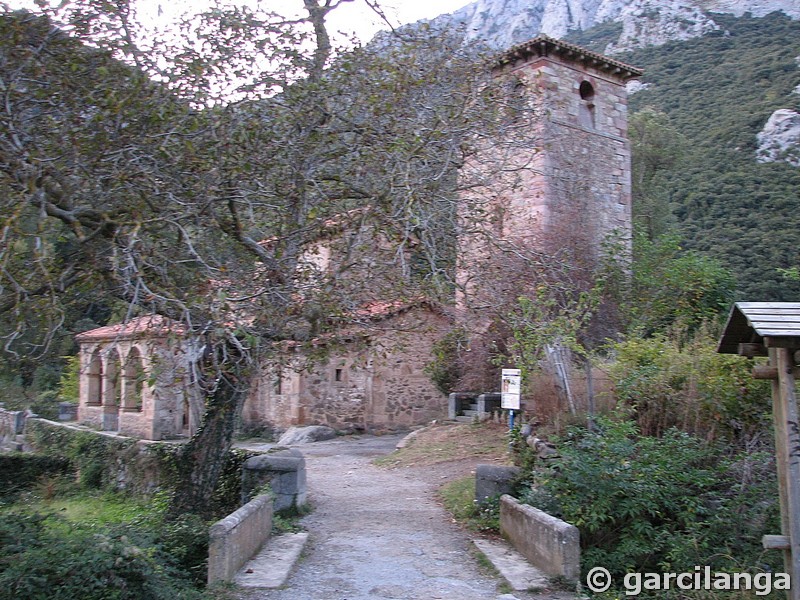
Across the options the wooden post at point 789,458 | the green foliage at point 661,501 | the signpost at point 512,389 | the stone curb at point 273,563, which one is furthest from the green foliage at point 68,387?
the wooden post at point 789,458

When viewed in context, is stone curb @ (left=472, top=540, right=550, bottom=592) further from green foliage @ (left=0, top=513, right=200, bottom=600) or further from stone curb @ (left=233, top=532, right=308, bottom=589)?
green foliage @ (left=0, top=513, right=200, bottom=600)

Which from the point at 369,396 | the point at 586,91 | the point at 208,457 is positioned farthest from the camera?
the point at 369,396

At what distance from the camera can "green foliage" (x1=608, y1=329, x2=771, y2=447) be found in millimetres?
8039

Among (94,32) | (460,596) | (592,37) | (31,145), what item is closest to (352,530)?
(460,596)

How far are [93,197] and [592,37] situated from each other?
58.3 meters

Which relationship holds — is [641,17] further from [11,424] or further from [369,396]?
[11,424]

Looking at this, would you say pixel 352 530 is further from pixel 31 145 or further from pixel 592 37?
pixel 592 37

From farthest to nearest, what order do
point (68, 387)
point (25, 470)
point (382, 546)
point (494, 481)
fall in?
point (68, 387), point (25, 470), point (494, 481), point (382, 546)

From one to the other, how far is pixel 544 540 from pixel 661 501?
4.40ft

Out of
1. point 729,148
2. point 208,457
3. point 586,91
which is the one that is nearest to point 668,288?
point 586,91

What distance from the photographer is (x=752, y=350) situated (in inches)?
253

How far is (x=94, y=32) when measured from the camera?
319 inches

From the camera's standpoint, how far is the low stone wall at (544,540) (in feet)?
20.7

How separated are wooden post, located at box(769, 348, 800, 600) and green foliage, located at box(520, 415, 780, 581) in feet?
2.26
